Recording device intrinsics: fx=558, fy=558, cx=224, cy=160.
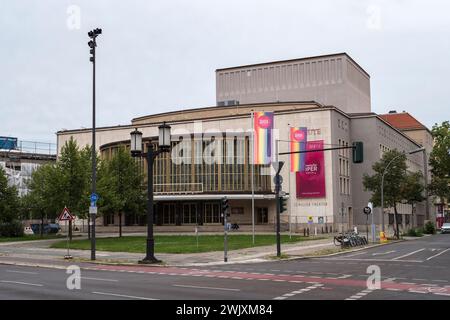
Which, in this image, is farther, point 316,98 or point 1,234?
point 316,98

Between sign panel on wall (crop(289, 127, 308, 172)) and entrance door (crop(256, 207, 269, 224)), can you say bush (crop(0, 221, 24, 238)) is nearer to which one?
entrance door (crop(256, 207, 269, 224))

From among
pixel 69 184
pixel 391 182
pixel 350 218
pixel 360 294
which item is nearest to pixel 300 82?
pixel 350 218

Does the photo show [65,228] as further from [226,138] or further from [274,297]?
→ [274,297]

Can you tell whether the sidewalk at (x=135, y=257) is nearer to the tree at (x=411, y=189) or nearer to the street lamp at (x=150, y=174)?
the street lamp at (x=150, y=174)

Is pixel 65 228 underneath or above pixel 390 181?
underneath

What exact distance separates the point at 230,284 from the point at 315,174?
53.4 m

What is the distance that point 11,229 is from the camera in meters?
59.0

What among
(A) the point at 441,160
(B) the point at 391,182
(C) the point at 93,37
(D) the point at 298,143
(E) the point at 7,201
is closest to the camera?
(C) the point at 93,37

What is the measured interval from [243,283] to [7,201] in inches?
1618

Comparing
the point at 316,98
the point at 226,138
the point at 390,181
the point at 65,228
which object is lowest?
the point at 65,228

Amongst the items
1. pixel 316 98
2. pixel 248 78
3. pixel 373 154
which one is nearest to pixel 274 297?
pixel 373 154

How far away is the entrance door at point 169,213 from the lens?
2953 inches

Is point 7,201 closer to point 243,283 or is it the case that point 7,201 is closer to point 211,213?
point 211,213

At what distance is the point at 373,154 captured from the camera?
3150 inches
